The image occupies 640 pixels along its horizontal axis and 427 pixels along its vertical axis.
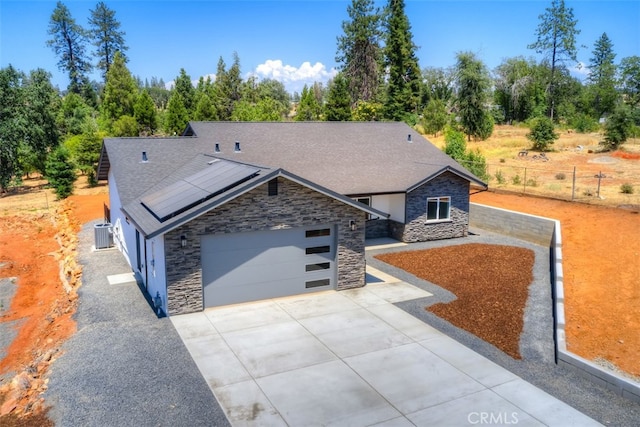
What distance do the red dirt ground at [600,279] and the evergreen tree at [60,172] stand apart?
29371mm

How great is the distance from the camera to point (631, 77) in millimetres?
60688

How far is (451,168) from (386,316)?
10.3m

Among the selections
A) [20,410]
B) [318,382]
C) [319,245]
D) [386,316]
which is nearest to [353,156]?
[319,245]

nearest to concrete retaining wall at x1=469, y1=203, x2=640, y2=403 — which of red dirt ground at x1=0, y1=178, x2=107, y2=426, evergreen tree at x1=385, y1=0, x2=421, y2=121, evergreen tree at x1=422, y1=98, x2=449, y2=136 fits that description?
red dirt ground at x1=0, y1=178, x2=107, y2=426

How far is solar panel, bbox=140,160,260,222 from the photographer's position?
42.8 feet

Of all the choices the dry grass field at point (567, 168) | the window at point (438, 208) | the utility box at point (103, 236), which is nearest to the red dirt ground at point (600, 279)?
the dry grass field at point (567, 168)

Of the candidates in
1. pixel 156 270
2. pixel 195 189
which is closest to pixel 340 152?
pixel 195 189

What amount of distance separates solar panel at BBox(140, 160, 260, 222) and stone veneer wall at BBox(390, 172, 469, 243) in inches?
351

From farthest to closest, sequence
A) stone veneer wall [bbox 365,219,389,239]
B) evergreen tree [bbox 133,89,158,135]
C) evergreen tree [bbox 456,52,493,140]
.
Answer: evergreen tree [bbox 456,52,493,140], evergreen tree [bbox 133,89,158,135], stone veneer wall [bbox 365,219,389,239]

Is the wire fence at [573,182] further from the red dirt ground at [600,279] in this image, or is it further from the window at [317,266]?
the window at [317,266]

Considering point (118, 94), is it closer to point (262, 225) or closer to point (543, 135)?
point (543, 135)

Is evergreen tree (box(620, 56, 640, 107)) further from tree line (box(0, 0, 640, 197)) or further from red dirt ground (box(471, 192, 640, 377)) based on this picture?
red dirt ground (box(471, 192, 640, 377))

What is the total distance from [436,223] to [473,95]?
3105 centimetres

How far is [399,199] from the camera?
21.6m
